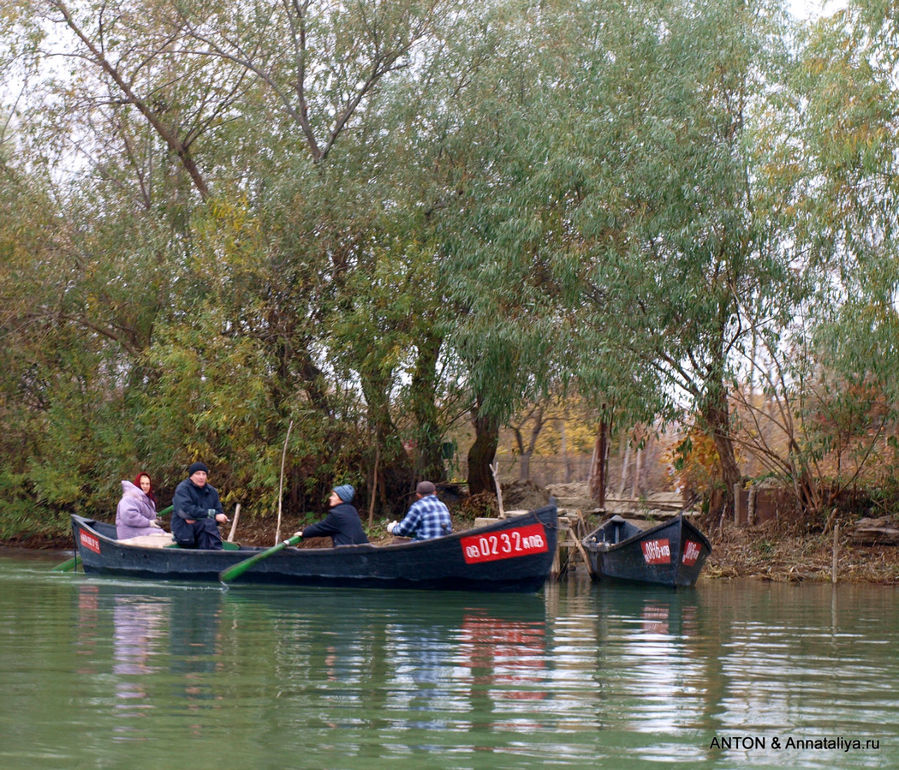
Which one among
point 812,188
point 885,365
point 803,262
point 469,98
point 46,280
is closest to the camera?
point 885,365

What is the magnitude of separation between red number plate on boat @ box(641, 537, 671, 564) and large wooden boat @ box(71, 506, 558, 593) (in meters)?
2.69

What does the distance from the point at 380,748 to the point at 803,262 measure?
14294mm

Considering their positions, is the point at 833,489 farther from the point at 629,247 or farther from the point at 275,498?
the point at 275,498

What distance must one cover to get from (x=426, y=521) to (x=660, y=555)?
363 cm

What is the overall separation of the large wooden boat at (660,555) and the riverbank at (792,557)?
A: 2269 mm

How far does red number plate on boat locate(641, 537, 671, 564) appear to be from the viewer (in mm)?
14477

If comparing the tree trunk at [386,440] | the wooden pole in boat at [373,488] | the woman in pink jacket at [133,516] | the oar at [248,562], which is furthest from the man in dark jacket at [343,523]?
the wooden pole in boat at [373,488]

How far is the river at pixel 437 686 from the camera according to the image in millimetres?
4504

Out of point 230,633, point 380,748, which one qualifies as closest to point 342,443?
point 230,633

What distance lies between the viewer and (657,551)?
48.2ft

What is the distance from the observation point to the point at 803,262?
17109mm

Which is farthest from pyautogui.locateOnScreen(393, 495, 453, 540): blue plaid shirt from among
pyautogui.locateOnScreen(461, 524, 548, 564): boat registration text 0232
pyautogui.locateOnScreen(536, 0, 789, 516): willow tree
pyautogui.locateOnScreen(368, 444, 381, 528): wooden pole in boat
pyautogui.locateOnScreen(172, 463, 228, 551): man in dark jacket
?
pyautogui.locateOnScreen(368, 444, 381, 528): wooden pole in boat

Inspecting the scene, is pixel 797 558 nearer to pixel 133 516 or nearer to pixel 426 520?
pixel 426 520

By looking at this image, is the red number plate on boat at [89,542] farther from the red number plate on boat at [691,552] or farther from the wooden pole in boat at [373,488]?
the red number plate on boat at [691,552]
